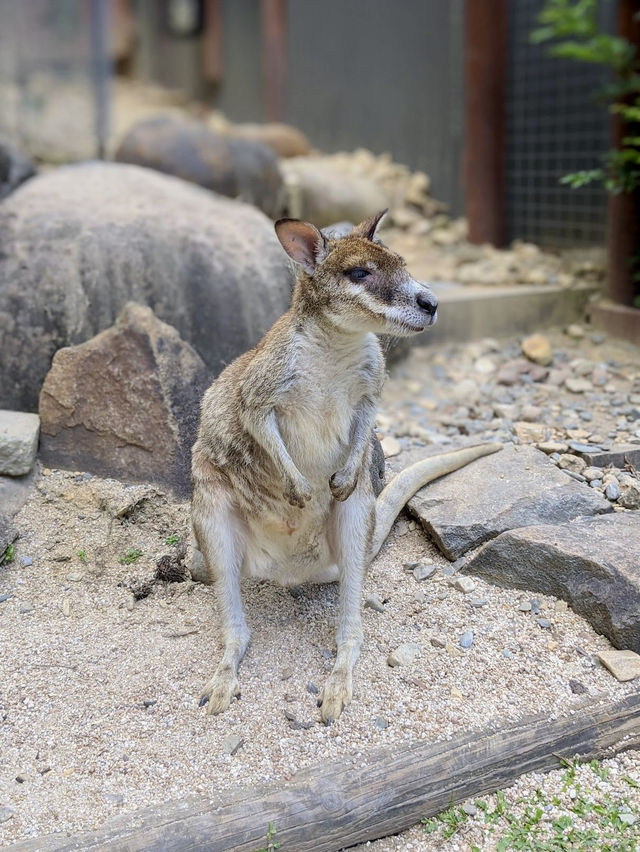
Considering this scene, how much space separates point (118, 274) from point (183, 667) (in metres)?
2.36

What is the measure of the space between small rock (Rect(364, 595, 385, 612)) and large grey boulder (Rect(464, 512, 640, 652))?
38cm

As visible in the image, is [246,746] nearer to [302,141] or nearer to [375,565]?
[375,565]

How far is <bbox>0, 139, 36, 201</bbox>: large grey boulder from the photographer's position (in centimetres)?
608

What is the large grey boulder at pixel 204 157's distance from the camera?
633 centimetres

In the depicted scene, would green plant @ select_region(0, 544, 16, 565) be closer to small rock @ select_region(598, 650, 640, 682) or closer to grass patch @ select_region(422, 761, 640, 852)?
grass patch @ select_region(422, 761, 640, 852)

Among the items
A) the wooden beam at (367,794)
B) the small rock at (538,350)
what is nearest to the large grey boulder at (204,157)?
the small rock at (538,350)

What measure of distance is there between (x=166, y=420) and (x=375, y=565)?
1.14 metres

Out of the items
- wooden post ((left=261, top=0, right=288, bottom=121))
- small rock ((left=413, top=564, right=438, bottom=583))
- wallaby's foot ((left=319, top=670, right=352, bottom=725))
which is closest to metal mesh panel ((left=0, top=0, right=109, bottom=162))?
wooden post ((left=261, top=0, right=288, bottom=121))

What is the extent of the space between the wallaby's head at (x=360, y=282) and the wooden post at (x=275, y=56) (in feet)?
27.2

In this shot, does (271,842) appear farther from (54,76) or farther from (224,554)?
(54,76)

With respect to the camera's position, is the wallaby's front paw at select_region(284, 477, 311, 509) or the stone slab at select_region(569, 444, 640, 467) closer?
the wallaby's front paw at select_region(284, 477, 311, 509)

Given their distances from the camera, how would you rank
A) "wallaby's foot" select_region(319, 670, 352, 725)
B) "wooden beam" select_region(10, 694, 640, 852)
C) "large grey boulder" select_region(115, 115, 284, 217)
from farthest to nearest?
1. "large grey boulder" select_region(115, 115, 284, 217)
2. "wallaby's foot" select_region(319, 670, 352, 725)
3. "wooden beam" select_region(10, 694, 640, 852)

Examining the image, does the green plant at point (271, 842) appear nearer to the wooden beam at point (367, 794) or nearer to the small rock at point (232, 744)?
the wooden beam at point (367, 794)

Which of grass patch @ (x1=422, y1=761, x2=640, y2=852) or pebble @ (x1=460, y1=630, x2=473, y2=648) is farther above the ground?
pebble @ (x1=460, y1=630, x2=473, y2=648)
